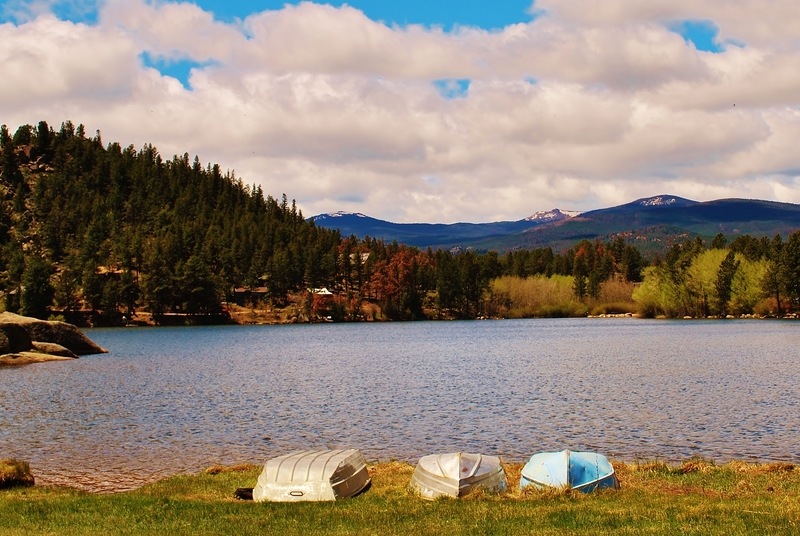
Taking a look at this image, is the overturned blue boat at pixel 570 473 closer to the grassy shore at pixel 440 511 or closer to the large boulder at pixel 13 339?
the grassy shore at pixel 440 511

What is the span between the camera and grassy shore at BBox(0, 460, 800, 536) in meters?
16.3

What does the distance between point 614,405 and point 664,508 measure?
26.3 metres

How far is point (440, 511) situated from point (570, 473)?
4.10 m

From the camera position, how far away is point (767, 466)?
24375 mm

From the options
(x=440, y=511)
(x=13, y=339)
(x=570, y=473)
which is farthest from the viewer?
(x=13, y=339)

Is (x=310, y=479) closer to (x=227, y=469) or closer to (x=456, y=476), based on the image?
(x=456, y=476)

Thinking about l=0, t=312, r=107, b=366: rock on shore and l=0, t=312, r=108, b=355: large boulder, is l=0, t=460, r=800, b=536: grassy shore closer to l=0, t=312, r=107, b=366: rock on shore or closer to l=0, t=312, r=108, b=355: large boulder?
l=0, t=312, r=107, b=366: rock on shore

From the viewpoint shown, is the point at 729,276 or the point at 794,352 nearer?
the point at 794,352

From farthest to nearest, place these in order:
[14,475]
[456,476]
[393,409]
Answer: [393,409] → [14,475] → [456,476]

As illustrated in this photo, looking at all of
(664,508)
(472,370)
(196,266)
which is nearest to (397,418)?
(664,508)

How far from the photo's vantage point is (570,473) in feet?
66.3

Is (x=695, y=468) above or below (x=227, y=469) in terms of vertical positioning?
above

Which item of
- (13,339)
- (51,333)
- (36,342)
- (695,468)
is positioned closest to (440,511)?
(695,468)

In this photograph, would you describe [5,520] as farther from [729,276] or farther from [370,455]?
[729,276]
